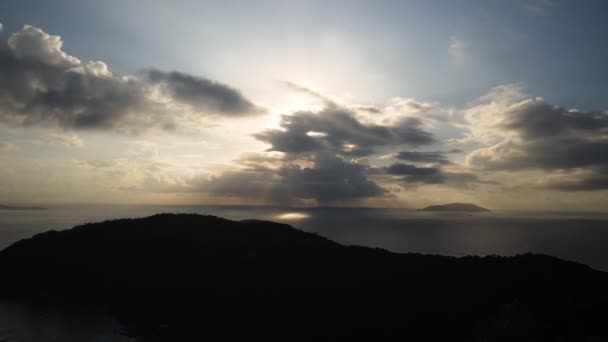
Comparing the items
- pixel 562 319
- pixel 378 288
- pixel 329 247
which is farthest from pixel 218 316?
pixel 562 319

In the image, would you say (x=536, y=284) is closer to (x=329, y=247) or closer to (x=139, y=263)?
(x=329, y=247)

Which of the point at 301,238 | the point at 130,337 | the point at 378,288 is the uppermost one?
the point at 301,238

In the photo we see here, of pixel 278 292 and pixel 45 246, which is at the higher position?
pixel 45 246

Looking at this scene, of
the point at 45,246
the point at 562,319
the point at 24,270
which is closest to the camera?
the point at 562,319

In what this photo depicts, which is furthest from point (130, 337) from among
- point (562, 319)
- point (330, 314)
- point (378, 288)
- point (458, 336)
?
point (562, 319)

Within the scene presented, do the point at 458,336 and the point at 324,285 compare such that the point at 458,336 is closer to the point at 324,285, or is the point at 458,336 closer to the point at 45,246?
the point at 324,285

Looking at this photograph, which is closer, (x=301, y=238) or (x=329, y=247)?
(x=329, y=247)

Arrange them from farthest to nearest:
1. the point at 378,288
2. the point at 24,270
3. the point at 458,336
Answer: the point at 24,270 → the point at 378,288 → the point at 458,336
